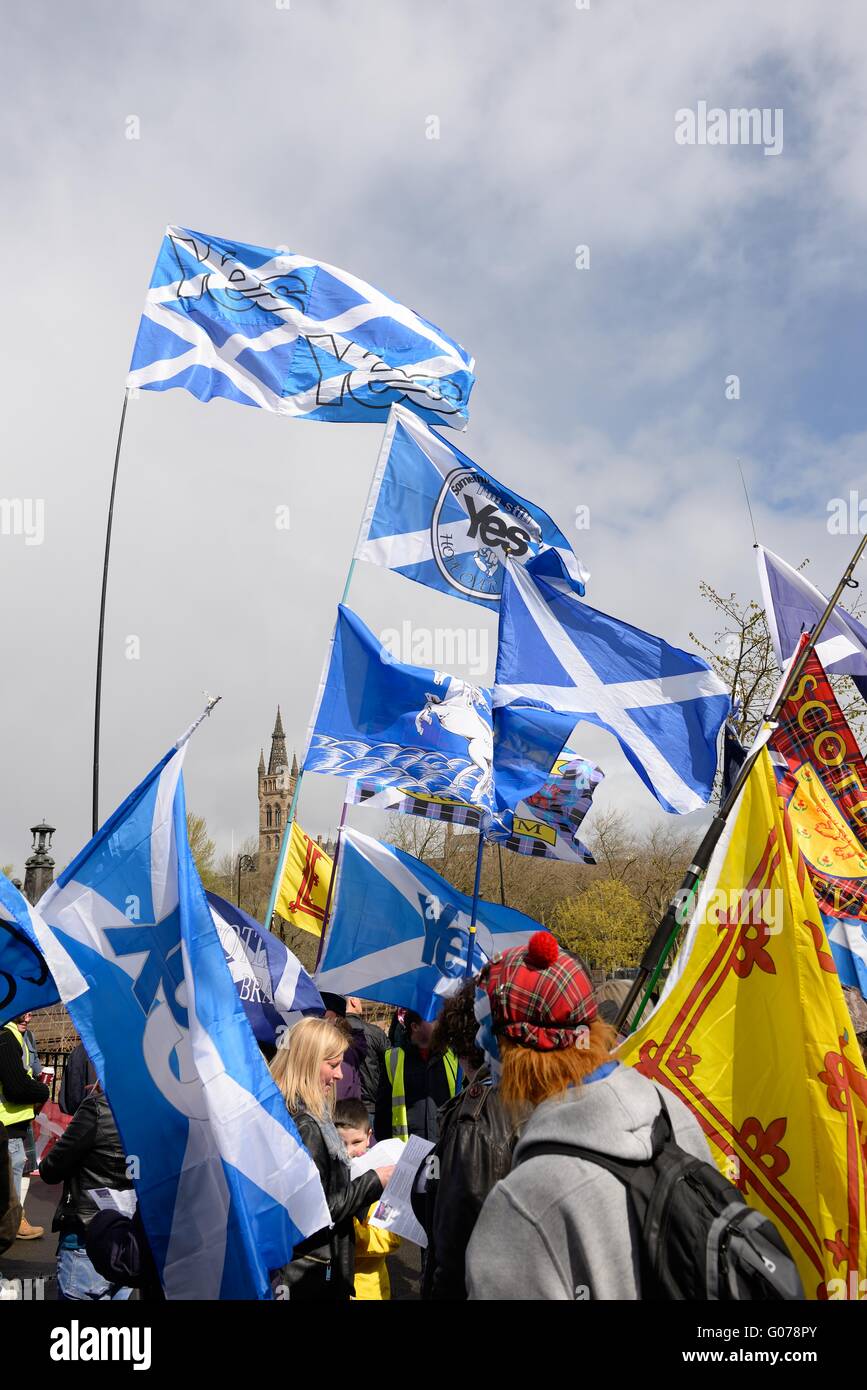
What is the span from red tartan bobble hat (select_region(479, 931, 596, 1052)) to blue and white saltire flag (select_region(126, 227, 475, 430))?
679 centimetres

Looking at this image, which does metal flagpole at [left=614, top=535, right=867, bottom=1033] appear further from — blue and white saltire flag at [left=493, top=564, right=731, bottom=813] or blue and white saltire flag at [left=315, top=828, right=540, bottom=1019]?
blue and white saltire flag at [left=315, top=828, right=540, bottom=1019]

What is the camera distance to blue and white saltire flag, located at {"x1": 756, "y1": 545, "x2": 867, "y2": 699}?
590cm

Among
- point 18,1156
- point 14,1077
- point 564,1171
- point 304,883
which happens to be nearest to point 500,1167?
point 564,1171

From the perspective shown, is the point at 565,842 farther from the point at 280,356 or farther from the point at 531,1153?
the point at 531,1153

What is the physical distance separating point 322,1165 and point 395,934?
3827 mm

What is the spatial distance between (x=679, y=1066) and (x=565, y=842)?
6051mm

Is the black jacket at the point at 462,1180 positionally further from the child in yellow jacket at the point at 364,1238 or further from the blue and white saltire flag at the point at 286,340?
the blue and white saltire flag at the point at 286,340

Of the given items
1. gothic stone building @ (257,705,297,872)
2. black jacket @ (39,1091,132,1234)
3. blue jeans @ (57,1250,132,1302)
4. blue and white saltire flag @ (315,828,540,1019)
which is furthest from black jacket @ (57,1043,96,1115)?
gothic stone building @ (257,705,297,872)

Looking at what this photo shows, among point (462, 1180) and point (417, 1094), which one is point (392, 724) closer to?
point (417, 1094)

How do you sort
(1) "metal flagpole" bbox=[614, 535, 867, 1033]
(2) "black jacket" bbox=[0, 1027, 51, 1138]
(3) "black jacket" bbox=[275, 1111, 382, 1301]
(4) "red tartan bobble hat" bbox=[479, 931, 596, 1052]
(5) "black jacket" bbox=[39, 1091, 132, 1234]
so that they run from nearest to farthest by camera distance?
(4) "red tartan bobble hat" bbox=[479, 931, 596, 1052]
(3) "black jacket" bbox=[275, 1111, 382, 1301]
(1) "metal flagpole" bbox=[614, 535, 867, 1033]
(5) "black jacket" bbox=[39, 1091, 132, 1234]
(2) "black jacket" bbox=[0, 1027, 51, 1138]

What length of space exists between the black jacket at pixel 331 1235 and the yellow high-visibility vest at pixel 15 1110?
135 inches
